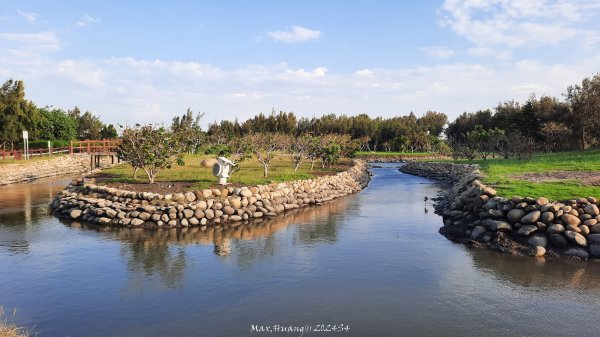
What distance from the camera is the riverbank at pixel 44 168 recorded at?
132 feet

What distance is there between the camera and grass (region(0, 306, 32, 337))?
26.9 ft

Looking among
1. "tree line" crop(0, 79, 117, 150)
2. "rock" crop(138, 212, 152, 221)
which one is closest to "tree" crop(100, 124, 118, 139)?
"tree line" crop(0, 79, 117, 150)

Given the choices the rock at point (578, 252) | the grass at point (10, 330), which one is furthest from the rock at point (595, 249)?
the grass at point (10, 330)

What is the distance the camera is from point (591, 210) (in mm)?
16875

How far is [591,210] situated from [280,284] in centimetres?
1239

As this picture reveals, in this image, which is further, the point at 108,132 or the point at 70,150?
the point at 108,132

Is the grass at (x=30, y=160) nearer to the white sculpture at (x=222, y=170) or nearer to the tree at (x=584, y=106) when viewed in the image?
the white sculpture at (x=222, y=170)

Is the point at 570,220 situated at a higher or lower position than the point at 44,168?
lower

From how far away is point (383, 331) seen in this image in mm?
10266

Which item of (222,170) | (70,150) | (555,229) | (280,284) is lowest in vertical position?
(280,284)

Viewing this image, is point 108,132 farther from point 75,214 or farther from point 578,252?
point 578,252

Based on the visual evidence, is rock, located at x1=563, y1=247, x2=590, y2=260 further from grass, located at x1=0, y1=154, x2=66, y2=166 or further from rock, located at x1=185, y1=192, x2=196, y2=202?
grass, located at x1=0, y1=154, x2=66, y2=166

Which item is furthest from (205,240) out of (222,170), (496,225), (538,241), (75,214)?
(538,241)

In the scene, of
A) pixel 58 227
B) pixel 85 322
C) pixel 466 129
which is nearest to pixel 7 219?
pixel 58 227
